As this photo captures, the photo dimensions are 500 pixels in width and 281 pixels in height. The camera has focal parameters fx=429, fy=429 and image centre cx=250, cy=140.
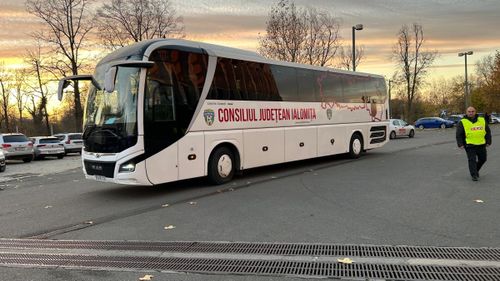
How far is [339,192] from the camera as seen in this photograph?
9.51 m

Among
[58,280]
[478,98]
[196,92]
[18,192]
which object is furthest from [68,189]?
[478,98]

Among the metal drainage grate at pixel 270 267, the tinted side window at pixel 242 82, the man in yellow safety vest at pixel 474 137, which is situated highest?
the tinted side window at pixel 242 82

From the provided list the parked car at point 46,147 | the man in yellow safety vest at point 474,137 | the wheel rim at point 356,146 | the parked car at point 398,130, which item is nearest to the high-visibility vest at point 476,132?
the man in yellow safety vest at point 474,137

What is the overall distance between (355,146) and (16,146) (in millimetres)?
18399

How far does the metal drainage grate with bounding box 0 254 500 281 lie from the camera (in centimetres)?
455

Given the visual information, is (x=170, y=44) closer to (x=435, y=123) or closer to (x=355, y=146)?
(x=355, y=146)

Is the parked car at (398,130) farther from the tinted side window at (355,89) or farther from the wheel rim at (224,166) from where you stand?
the wheel rim at (224,166)

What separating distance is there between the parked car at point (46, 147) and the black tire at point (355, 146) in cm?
1915

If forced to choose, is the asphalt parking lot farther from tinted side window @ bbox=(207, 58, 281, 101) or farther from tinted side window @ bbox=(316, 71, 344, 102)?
tinted side window @ bbox=(316, 71, 344, 102)

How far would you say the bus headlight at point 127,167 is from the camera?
29.8ft

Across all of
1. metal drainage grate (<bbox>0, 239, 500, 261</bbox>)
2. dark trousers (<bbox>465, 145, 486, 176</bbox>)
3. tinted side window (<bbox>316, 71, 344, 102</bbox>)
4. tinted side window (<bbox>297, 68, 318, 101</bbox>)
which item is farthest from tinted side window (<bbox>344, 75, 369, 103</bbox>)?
metal drainage grate (<bbox>0, 239, 500, 261</bbox>)

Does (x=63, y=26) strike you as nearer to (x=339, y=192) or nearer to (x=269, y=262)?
(x=339, y=192)

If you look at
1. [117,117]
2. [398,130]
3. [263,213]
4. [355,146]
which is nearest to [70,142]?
[355,146]

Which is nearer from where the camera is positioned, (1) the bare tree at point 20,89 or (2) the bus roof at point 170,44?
(2) the bus roof at point 170,44
